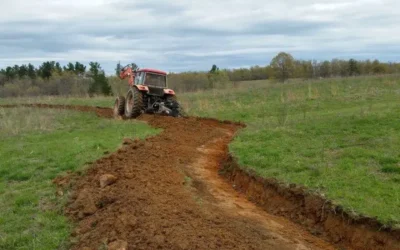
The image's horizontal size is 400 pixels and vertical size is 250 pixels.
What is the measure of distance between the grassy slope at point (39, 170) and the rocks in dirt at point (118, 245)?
1.09 meters

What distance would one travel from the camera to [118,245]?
501 centimetres

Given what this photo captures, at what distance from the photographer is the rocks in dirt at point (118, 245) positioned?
4.97m

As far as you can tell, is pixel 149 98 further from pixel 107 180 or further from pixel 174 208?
pixel 174 208

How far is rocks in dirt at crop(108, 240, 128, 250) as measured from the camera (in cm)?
497

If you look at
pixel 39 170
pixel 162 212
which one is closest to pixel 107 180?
pixel 162 212

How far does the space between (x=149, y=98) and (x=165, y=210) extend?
13.4m

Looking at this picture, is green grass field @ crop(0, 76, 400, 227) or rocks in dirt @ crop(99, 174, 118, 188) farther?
rocks in dirt @ crop(99, 174, 118, 188)

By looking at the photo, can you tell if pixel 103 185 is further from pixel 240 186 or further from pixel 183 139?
pixel 183 139

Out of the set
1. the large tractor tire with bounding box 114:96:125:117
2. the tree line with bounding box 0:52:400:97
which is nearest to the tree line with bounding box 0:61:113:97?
the tree line with bounding box 0:52:400:97

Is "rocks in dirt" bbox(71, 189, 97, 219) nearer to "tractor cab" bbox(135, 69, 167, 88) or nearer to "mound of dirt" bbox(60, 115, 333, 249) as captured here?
"mound of dirt" bbox(60, 115, 333, 249)

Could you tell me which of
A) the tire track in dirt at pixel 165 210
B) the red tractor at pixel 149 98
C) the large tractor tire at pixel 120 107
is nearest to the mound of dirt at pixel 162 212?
the tire track in dirt at pixel 165 210

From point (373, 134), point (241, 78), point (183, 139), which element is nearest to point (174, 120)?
point (183, 139)

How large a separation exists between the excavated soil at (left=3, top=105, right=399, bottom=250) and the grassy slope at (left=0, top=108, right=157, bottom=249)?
1.15ft

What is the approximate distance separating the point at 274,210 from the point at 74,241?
3211 mm
